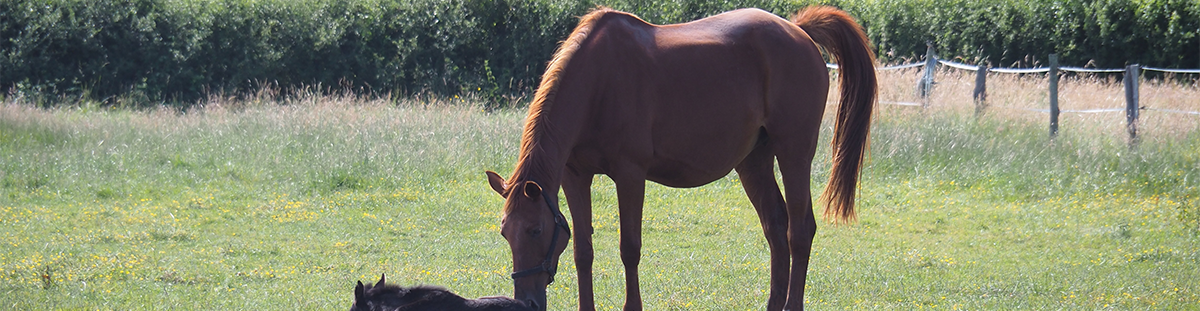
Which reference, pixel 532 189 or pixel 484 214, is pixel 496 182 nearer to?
pixel 532 189

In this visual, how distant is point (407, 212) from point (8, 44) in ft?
33.4

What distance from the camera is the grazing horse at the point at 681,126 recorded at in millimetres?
3814

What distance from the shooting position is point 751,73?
476cm

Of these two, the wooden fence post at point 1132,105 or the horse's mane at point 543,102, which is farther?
the wooden fence post at point 1132,105

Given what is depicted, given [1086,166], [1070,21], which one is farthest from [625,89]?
[1070,21]

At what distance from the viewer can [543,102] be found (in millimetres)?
3967

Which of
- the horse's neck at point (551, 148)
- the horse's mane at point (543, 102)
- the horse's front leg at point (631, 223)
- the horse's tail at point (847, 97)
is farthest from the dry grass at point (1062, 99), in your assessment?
the horse's neck at point (551, 148)

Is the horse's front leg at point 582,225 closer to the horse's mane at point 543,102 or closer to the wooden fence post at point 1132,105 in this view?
the horse's mane at point 543,102

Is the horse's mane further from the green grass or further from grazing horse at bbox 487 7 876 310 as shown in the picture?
the green grass

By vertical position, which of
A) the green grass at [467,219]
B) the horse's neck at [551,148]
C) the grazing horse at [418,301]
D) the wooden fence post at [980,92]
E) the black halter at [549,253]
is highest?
the horse's neck at [551,148]

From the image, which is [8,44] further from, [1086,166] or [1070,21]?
[1070,21]

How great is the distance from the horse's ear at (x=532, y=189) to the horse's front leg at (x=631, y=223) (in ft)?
2.03

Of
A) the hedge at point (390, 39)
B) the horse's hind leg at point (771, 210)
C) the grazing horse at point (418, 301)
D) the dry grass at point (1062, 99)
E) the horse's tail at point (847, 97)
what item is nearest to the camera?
the grazing horse at point (418, 301)

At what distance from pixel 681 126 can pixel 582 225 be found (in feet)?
2.26
